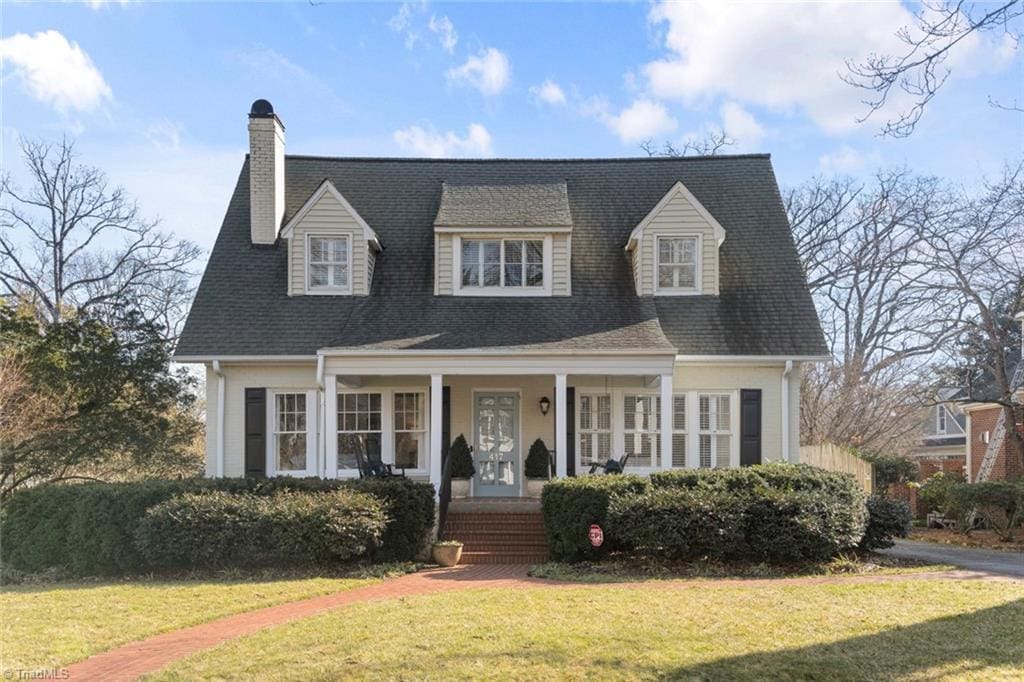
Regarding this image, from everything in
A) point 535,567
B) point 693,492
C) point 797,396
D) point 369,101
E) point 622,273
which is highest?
point 369,101

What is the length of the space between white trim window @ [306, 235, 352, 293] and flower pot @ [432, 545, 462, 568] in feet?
21.8

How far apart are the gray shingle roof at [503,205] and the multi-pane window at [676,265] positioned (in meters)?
2.14

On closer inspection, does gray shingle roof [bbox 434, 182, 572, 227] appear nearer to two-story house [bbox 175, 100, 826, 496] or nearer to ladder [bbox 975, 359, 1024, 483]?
two-story house [bbox 175, 100, 826, 496]

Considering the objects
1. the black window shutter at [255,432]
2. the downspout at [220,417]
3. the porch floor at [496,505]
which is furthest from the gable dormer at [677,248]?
the downspout at [220,417]

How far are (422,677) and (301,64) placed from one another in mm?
9933

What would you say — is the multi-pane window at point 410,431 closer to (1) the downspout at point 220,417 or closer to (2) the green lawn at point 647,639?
(1) the downspout at point 220,417

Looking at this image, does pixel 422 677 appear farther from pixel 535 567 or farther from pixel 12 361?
pixel 12 361

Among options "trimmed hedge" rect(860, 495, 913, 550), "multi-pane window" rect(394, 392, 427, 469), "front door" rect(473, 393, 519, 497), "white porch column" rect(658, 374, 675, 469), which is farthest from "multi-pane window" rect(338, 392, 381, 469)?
"trimmed hedge" rect(860, 495, 913, 550)

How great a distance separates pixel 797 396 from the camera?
18.4 meters

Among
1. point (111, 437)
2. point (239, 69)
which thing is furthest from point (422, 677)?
point (111, 437)

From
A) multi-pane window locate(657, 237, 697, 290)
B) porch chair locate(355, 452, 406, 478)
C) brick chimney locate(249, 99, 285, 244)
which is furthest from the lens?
brick chimney locate(249, 99, 285, 244)

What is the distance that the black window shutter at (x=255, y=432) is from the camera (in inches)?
707

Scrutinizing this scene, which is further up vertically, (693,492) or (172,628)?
(693,492)

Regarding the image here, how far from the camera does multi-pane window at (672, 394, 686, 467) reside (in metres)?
18.6
